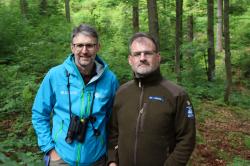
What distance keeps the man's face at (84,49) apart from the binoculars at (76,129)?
52cm

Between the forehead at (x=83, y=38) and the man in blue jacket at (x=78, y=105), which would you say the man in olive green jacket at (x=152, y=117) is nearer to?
A: the man in blue jacket at (x=78, y=105)

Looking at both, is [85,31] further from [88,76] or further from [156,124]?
[156,124]

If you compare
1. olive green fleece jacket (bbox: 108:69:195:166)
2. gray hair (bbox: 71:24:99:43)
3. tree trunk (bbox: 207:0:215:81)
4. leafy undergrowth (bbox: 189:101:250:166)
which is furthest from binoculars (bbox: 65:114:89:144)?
tree trunk (bbox: 207:0:215:81)

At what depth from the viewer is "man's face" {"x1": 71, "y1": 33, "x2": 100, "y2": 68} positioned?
143 inches

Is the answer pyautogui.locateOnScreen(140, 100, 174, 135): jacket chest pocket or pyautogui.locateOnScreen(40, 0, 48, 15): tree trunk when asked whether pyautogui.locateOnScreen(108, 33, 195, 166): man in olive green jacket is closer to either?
pyautogui.locateOnScreen(140, 100, 174, 135): jacket chest pocket

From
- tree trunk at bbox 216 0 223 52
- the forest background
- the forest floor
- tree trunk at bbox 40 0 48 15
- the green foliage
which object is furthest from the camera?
tree trunk at bbox 216 0 223 52

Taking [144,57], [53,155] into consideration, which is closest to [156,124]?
[144,57]

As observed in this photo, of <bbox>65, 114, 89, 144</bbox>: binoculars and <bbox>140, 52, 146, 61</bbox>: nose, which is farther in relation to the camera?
<bbox>65, 114, 89, 144</bbox>: binoculars

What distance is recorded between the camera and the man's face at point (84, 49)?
11.9 feet

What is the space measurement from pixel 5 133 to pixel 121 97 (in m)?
4.42

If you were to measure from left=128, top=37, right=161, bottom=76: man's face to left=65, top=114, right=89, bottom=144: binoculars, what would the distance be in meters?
0.70

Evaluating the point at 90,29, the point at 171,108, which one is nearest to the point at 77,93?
the point at 90,29

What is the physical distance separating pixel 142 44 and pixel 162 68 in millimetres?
10709

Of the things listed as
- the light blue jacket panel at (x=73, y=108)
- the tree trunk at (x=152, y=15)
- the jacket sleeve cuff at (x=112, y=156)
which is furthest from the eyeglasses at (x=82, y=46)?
the tree trunk at (x=152, y=15)
